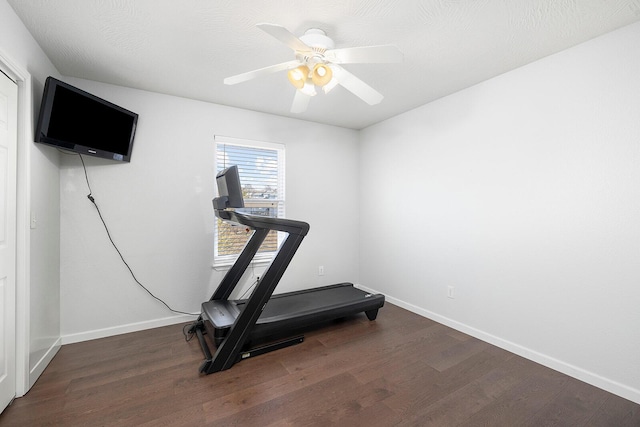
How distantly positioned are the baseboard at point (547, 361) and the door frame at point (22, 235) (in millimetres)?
3399

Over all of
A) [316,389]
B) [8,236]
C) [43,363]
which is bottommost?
[316,389]

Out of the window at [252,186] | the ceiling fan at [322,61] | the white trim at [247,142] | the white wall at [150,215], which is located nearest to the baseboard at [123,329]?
the white wall at [150,215]

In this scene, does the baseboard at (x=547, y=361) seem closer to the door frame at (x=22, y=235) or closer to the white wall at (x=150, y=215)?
the white wall at (x=150, y=215)

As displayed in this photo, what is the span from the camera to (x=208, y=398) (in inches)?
67.8

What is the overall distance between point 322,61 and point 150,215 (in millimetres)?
2244

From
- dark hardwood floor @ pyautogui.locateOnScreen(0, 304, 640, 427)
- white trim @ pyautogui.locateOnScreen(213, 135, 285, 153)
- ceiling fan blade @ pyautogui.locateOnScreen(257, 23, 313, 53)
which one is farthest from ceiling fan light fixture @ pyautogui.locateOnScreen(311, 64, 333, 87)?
dark hardwood floor @ pyautogui.locateOnScreen(0, 304, 640, 427)

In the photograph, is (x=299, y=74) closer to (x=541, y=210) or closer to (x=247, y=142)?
(x=247, y=142)

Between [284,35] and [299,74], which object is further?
[299,74]

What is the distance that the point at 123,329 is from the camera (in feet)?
8.50

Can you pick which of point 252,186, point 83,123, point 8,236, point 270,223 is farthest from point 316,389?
point 83,123

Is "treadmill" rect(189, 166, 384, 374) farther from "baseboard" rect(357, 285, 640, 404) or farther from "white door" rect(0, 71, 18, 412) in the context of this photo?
"white door" rect(0, 71, 18, 412)

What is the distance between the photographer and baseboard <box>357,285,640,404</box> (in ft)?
5.80

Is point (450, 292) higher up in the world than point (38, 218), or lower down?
lower down

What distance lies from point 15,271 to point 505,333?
372 centimetres
